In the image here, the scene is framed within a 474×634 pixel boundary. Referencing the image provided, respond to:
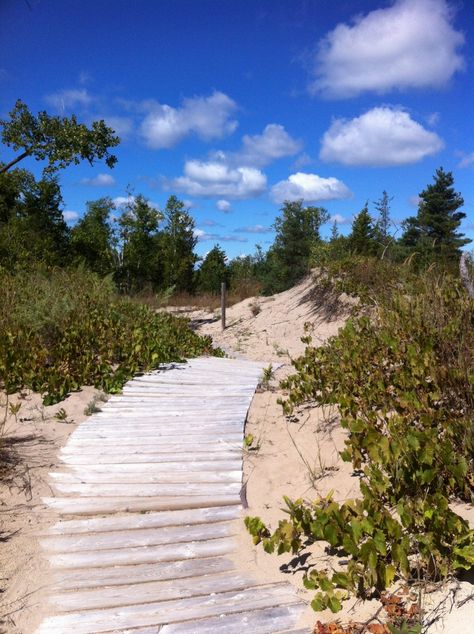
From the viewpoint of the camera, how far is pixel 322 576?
2.46m

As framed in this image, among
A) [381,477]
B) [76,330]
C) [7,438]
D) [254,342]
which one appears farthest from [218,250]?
[381,477]

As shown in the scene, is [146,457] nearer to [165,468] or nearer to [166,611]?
[165,468]

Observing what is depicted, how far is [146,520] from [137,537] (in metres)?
0.21

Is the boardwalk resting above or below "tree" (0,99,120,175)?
below

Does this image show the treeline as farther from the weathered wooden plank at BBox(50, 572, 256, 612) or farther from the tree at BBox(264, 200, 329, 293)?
the weathered wooden plank at BBox(50, 572, 256, 612)

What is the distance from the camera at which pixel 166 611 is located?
98.5 inches

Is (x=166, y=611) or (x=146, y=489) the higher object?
(x=146, y=489)

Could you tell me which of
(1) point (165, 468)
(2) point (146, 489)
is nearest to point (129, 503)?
(2) point (146, 489)

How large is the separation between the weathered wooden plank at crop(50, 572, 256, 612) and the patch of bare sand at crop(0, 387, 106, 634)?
159mm

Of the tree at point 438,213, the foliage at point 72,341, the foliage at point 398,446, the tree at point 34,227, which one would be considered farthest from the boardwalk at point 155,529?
the tree at point 438,213

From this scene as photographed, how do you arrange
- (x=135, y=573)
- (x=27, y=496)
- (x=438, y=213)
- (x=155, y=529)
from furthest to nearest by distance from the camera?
(x=438, y=213)
(x=27, y=496)
(x=155, y=529)
(x=135, y=573)

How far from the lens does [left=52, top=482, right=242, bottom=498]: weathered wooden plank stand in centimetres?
375

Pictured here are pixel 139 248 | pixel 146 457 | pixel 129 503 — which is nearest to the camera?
pixel 129 503

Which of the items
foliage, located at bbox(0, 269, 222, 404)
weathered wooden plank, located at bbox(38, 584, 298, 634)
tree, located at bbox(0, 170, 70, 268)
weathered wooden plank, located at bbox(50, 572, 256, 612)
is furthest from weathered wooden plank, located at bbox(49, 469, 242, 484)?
tree, located at bbox(0, 170, 70, 268)
